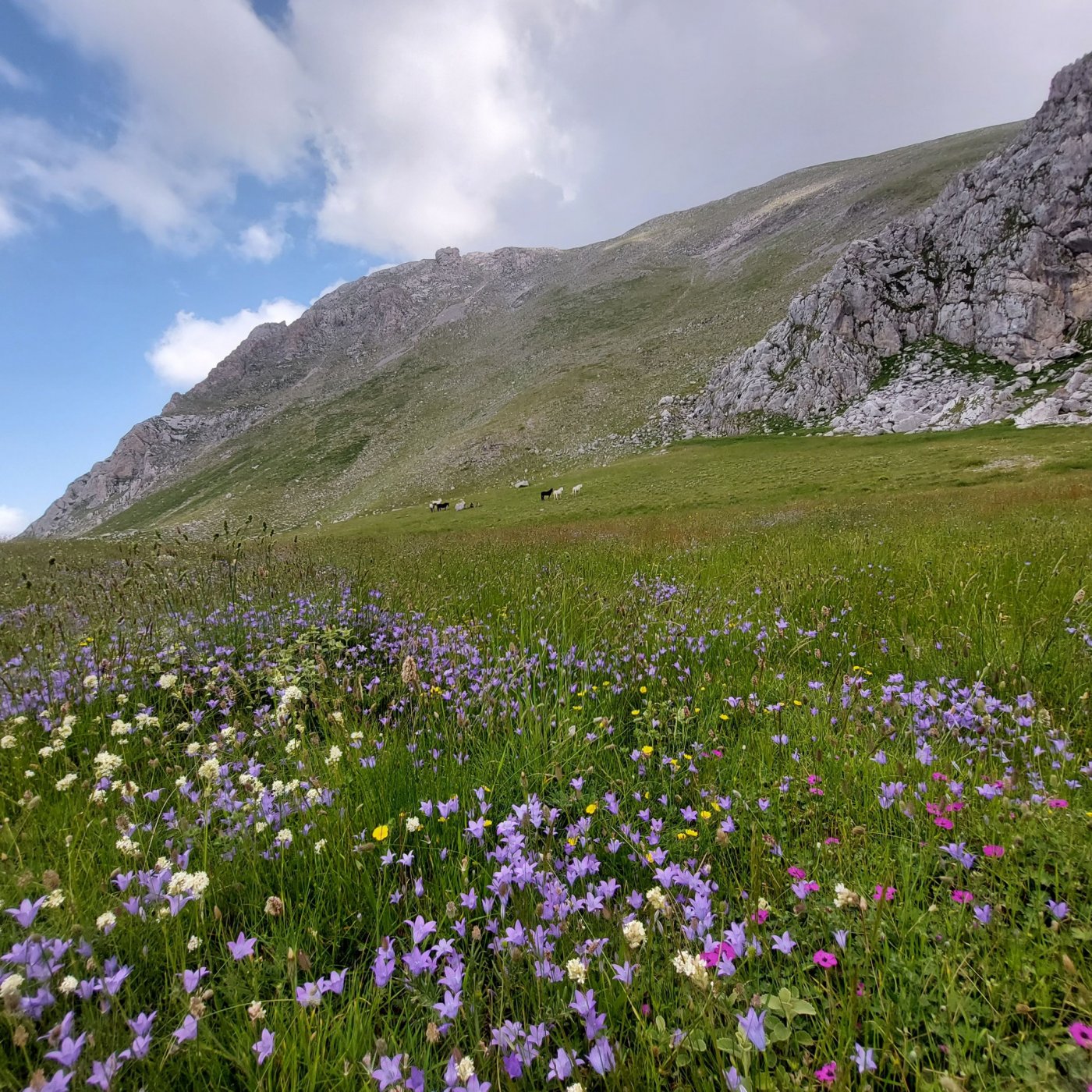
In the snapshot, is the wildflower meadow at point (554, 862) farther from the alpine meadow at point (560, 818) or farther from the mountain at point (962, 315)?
the mountain at point (962, 315)

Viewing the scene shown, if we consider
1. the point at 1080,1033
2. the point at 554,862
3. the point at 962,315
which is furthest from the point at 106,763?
the point at 962,315

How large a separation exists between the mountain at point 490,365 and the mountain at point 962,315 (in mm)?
7424

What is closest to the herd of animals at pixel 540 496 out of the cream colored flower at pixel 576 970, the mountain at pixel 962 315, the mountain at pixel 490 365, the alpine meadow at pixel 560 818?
the mountain at pixel 490 365

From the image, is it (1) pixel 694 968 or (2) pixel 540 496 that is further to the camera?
(2) pixel 540 496

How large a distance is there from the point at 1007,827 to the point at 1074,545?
8.15 m

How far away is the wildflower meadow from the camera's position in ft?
4.62

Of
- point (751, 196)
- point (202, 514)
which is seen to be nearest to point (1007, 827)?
point (202, 514)

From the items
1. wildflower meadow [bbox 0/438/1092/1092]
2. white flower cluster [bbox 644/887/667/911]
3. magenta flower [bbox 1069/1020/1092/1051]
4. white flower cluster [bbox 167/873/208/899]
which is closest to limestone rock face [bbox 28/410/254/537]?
wildflower meadow [bbox 0/438/1092/1092]

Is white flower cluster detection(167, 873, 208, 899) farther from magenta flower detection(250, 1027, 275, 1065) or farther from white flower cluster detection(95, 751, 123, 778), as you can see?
white flower cluster detection(95, 751, 123, 778)

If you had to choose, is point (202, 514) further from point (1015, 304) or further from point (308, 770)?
point (1015, 304)

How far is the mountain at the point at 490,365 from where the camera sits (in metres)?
63.4

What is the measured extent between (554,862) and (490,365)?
102033mm

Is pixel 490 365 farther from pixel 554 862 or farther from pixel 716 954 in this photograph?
pixel 716 954

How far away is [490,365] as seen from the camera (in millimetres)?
97500
